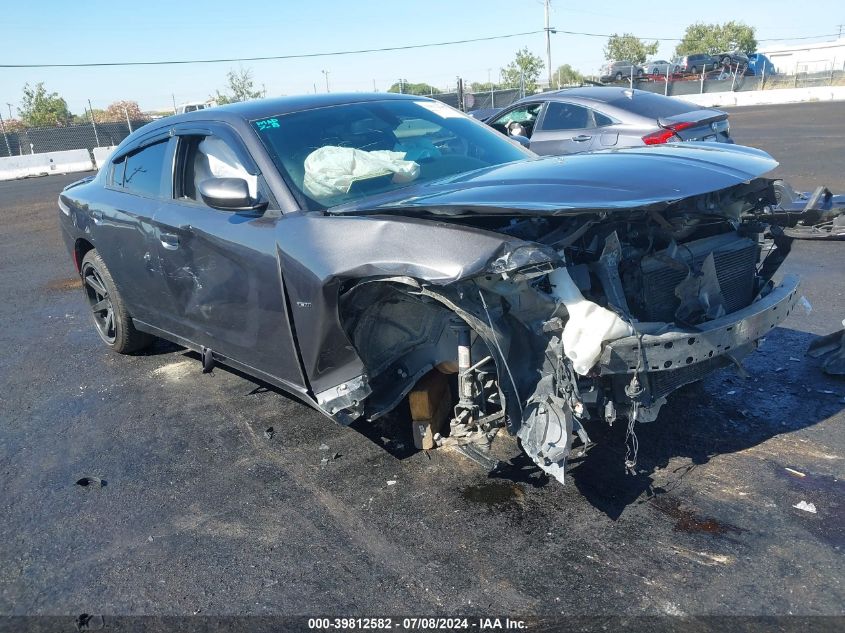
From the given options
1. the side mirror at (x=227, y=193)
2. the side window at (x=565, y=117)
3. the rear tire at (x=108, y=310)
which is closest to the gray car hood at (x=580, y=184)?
the side mirror at (x=227, y=193)

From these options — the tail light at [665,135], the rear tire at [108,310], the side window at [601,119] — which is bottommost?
the rear tire at [108,310]

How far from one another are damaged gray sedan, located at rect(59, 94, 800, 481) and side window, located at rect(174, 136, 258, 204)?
1 centimetres

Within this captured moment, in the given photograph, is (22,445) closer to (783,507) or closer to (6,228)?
(783,507)

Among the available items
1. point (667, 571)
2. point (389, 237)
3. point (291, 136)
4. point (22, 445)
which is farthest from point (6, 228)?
point (667, 571)

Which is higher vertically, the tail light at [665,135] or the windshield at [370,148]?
the windshield at [370,148]

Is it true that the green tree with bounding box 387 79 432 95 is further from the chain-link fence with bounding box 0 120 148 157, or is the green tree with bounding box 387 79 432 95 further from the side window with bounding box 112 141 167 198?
the side window with bounding box 112 141 167 198

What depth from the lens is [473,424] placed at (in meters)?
3.19

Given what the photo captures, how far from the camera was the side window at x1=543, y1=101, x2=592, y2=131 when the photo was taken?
9.48m

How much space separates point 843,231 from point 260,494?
613 cm

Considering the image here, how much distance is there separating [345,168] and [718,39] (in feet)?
255

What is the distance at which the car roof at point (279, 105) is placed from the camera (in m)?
3.95

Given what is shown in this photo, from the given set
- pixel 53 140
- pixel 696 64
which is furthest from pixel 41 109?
pixel 696 64

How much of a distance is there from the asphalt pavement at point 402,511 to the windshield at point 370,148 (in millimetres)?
1384

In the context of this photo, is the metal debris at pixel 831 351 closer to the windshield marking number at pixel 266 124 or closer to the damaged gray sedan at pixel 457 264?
the damaged gray sedan at pixel 457 264
